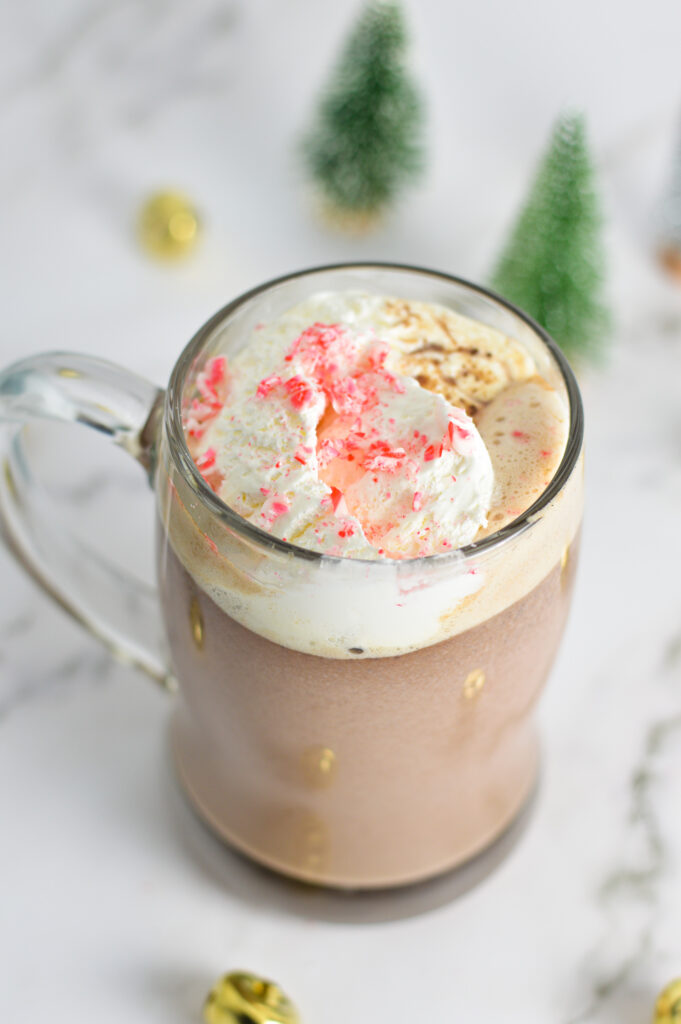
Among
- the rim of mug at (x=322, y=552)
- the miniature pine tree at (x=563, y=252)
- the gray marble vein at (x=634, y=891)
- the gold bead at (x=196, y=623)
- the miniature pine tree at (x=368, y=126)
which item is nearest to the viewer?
the rim of mug at (x=322, y=552)

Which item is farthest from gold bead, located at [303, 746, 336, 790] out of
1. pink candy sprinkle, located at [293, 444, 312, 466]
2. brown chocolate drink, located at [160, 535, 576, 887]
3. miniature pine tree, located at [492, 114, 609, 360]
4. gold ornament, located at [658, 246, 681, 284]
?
gold ornament, located at [658, 246, 681, 284]

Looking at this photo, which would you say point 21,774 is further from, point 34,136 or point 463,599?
point 34,136

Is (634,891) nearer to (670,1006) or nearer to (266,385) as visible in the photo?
(670,1006)

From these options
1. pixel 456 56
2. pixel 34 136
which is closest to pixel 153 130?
pixel 34 136

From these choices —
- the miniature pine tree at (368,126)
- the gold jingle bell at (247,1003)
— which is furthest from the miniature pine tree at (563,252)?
the gold jingle bell at (247,1003)

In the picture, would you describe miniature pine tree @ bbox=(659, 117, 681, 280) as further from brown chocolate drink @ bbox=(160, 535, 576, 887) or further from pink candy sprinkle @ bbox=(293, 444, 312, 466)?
pink candy sprinkle @ bbox=(293, 444, 312, 466)

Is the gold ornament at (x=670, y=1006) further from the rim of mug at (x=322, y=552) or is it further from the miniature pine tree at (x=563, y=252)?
the miniature pine tree at (x=563, y=252)

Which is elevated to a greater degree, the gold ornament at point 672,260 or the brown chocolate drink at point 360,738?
the gold ornament at point 672,260

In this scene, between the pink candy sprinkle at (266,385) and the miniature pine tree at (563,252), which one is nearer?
the pink candy sprinkle at (266,385)
